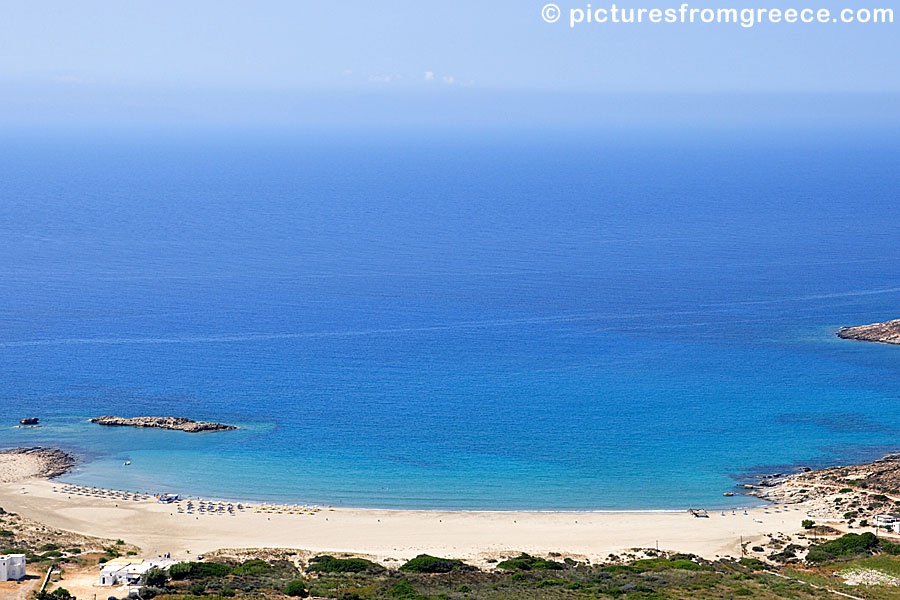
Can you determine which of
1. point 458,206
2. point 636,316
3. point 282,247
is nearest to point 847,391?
point 636,316

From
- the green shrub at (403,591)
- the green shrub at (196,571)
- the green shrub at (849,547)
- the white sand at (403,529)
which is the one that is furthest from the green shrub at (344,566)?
the green shrub at (849,547)

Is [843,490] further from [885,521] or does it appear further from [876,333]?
[876,333]

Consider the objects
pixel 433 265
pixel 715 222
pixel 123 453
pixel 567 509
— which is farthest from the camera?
pixel 715 222

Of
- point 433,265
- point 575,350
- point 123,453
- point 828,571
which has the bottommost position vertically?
point 828,571

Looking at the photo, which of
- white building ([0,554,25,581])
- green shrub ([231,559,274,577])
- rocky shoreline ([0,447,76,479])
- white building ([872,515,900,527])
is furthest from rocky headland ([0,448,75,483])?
white building ([872,515,900,527])

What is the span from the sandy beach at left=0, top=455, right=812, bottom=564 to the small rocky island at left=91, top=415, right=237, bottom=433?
11378 millimetres

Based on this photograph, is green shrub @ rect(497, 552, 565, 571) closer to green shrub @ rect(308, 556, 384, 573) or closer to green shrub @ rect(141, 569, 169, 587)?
green shrub @ rect(308, 556, 384, 573)

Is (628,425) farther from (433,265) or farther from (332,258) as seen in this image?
(332,258)

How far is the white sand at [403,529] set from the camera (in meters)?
53.2

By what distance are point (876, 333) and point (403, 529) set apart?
164 ft

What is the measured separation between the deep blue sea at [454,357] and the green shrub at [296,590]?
17995mm

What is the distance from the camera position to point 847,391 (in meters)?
79.3

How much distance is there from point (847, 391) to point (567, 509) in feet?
91.1

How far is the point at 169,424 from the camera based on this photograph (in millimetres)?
73125
